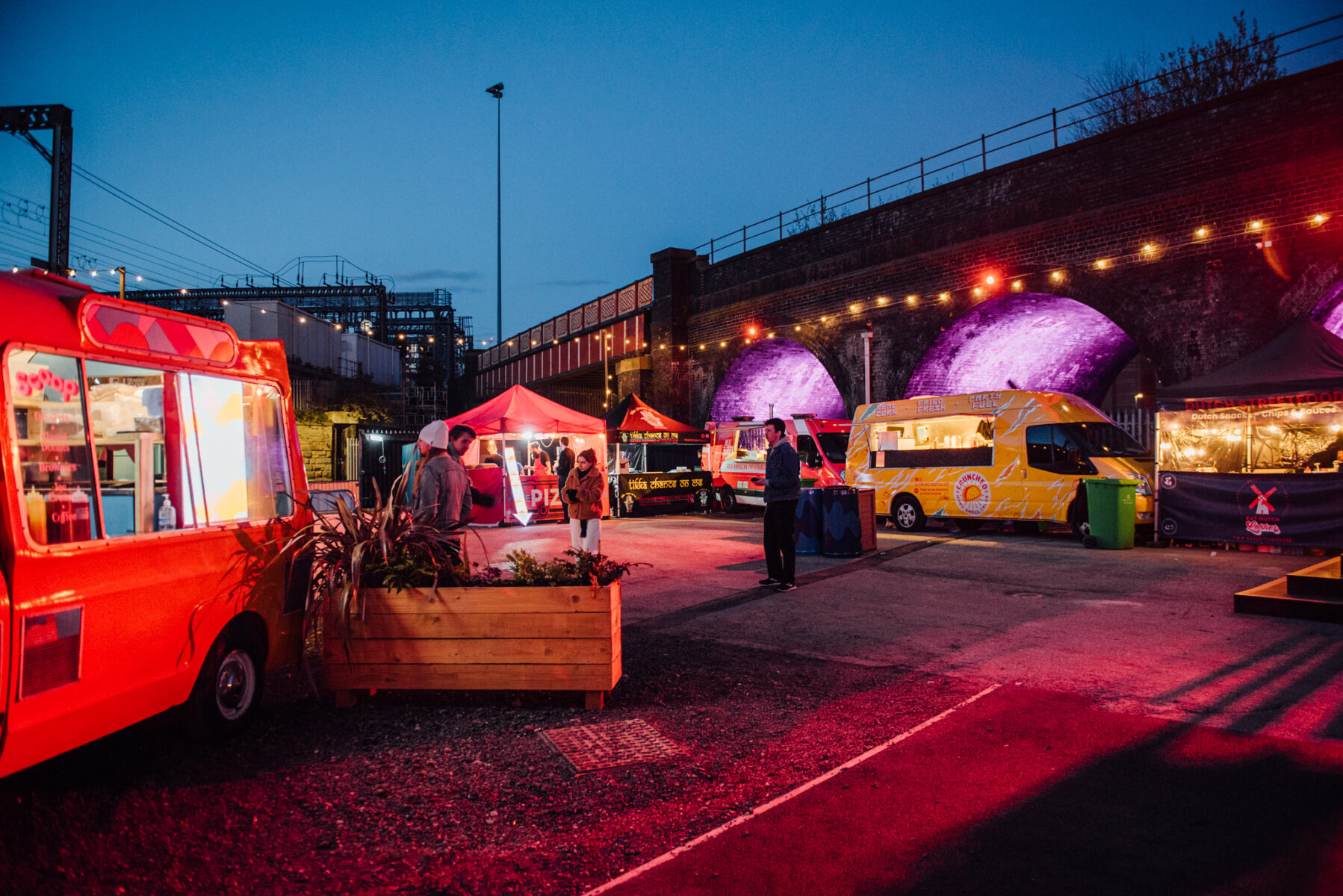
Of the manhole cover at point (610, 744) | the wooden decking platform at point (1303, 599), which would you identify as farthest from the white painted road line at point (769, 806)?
the wooden decking platform at point (1303, 599)

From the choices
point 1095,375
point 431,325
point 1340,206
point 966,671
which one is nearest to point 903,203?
point 1095,375

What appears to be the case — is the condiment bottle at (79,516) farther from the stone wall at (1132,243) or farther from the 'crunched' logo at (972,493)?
the stone wall at (1132,243)

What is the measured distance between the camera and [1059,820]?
320 cm

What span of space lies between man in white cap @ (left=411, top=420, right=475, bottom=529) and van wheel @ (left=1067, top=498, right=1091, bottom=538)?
411 inches

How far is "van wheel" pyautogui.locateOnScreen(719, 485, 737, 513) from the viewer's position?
66.5 ft

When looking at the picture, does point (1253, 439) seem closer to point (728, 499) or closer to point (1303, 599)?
point (1303, 599)

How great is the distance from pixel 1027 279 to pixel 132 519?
17212mm

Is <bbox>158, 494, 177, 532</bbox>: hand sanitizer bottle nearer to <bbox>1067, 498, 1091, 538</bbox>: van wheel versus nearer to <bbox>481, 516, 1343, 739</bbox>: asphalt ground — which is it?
<bbox>481, 516, 1343, 739</bbox>: asphalt ground

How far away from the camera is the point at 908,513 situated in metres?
15.1

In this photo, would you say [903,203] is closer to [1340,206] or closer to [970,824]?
[1340,206]

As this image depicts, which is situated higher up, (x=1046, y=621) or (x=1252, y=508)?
(x=1252, y=508)

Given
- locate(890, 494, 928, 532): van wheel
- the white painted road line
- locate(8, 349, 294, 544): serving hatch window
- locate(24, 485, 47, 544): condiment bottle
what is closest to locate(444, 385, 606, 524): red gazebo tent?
locate(890, 494, 928, 532): van wheel

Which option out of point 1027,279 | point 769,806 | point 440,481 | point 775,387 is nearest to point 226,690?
point 440,481

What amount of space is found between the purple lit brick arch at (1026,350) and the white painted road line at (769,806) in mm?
15018
